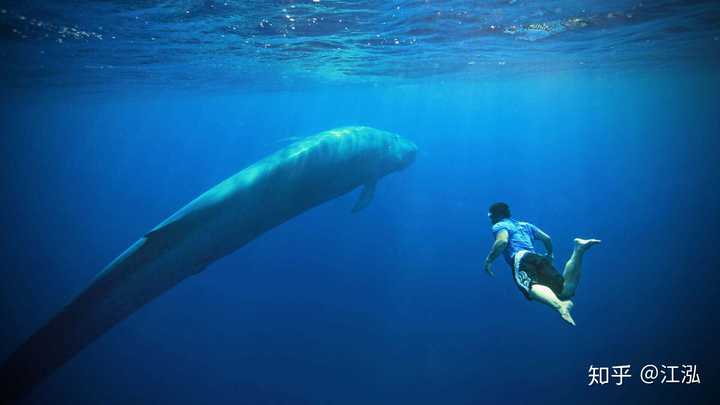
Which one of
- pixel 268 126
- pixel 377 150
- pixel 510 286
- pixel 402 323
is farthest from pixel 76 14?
pixel 268 126

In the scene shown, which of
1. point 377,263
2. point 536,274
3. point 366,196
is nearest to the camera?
point 536,274

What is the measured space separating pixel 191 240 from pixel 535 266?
5.83 m

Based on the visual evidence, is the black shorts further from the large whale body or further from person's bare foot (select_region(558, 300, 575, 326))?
the large whale body

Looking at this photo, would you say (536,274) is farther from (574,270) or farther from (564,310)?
(564,310)

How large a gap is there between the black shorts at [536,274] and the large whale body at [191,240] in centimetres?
513

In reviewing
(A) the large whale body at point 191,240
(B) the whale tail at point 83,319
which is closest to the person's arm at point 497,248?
(A) the large whale body at point 191,240

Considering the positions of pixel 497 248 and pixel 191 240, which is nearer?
pixel 497 248

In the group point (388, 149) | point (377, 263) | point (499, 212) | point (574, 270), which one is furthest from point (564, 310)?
point (377, 263)

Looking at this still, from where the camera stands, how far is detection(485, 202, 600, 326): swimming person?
546 cm

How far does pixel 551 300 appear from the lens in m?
5.27

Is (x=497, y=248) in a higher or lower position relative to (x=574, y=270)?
higher

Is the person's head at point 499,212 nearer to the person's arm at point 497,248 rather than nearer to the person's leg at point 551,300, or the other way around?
the person's arm at point 497,248

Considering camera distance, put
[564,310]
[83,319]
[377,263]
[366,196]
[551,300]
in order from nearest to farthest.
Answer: [564,310]
[551,300]
[83,319]
[366,196]
[377,263]

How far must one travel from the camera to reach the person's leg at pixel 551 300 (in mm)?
5151
